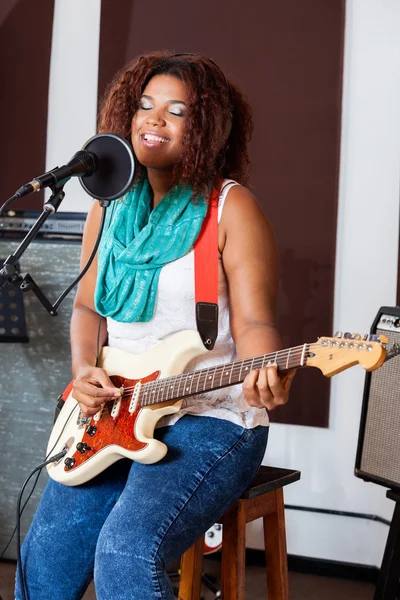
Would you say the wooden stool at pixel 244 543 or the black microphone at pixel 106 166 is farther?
the wooden stool at pixel 244 543

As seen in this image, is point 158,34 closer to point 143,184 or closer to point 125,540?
point 143,184

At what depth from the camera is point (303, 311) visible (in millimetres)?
2967

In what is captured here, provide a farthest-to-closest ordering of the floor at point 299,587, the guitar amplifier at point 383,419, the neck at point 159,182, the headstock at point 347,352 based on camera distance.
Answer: the floor at point 299,587, the guitar amplifier at point 383,419, the neck at point 159,182, the headstock at point 347,352

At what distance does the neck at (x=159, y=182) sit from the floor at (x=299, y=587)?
1463 millimetres

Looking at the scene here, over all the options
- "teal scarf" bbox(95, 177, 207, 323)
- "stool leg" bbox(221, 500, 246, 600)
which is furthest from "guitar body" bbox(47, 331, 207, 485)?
"stool leg" bbox(221, 500, 246, 600)

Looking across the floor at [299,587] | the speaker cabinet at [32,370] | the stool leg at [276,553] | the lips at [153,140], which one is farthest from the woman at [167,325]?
the floor at [299,587]

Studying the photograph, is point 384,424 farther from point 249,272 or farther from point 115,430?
point 115,430

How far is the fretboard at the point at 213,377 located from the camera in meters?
1.55

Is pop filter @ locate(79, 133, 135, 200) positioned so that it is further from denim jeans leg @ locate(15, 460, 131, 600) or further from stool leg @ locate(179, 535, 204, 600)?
stool leg @ locate(179, 535, 204, 600)

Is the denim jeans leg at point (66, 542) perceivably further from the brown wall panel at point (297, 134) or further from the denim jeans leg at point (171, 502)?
the brown wall panel at point (297, 134)

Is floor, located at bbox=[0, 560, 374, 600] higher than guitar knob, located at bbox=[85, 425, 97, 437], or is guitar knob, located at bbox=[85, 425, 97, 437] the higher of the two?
guitar knob, located at bbox=[85, 425, 97, 437]

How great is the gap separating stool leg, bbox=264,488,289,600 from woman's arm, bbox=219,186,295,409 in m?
0.50

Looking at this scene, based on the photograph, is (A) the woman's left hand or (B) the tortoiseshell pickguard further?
(B) the tortoiseshell pickguard

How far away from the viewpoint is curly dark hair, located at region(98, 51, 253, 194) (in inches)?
76.9
